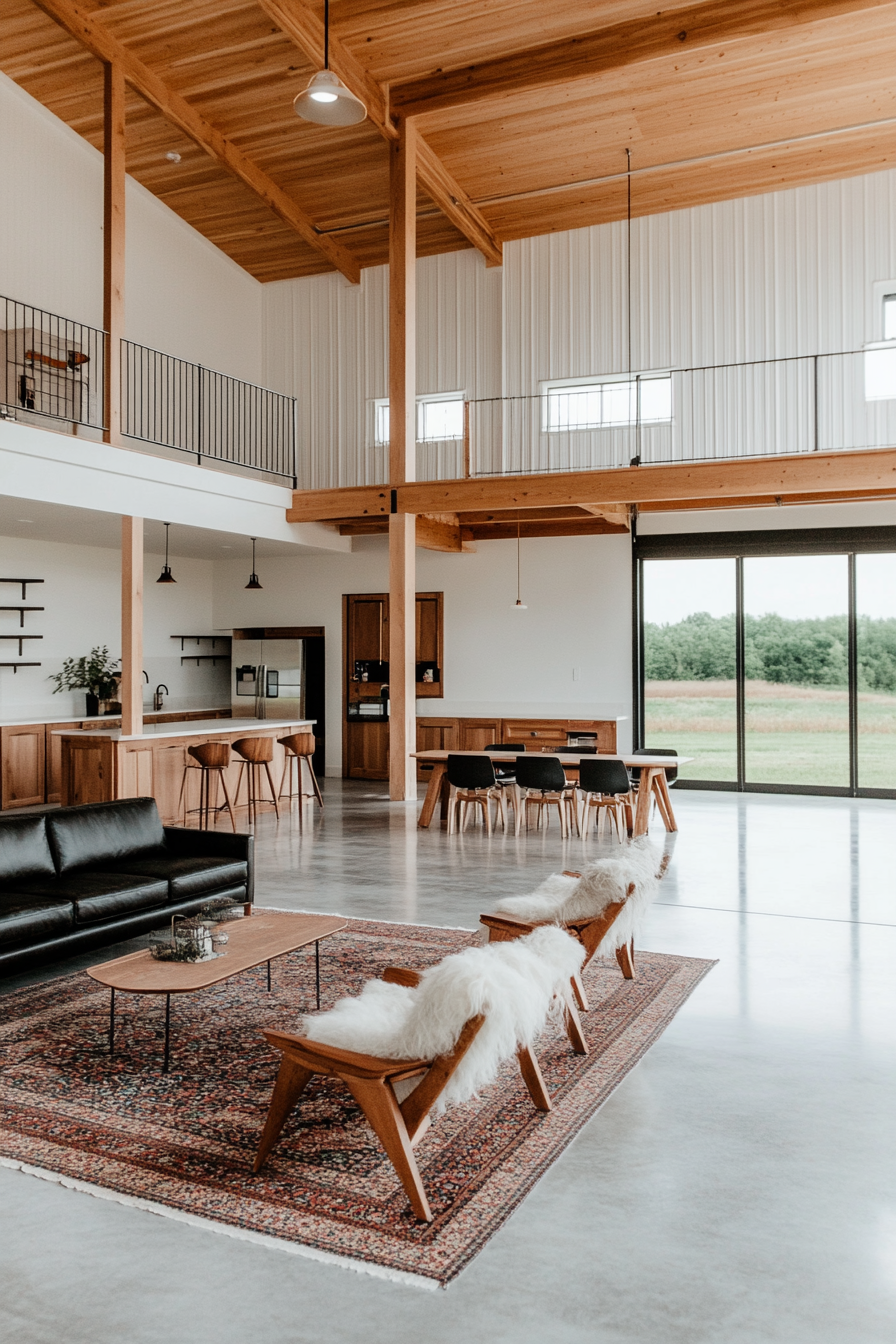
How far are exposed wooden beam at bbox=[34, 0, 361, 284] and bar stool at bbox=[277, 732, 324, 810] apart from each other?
6.09 metres

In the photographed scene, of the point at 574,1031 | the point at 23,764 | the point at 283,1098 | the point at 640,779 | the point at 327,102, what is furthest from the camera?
the point at 23,764

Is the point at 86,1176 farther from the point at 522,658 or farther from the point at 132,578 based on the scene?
the point at 522,658

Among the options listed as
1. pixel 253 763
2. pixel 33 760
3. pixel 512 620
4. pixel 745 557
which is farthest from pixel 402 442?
pixel 33 760

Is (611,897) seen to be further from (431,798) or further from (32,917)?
(431,798)

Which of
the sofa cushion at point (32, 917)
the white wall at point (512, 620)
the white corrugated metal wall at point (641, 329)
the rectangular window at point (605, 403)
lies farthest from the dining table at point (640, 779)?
the sofa cushion at point (32, 917)

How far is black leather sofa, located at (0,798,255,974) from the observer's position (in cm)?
447

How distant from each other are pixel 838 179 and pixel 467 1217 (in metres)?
11.2

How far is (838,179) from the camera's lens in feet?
35.4

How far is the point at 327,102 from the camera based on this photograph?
6266mm

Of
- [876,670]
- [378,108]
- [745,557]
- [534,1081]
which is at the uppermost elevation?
[378,108]

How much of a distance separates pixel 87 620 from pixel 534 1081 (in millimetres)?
9961

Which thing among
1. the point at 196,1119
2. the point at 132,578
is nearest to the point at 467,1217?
the point at 196,1119

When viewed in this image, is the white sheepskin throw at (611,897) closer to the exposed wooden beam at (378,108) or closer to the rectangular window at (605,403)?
the exposed wooden beam at (378,108)

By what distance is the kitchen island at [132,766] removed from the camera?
29.1 feet
